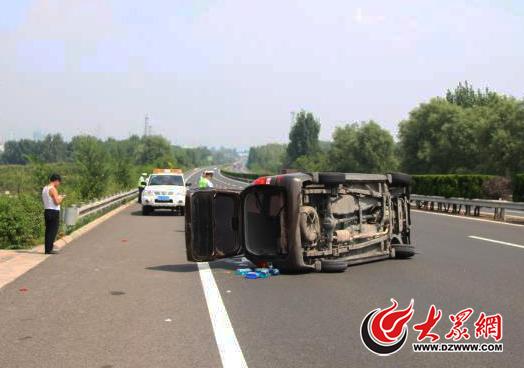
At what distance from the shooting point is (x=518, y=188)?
24.1m

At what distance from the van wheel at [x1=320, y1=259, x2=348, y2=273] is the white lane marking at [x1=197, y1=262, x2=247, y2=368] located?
189 cm

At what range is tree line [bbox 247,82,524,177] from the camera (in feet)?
191

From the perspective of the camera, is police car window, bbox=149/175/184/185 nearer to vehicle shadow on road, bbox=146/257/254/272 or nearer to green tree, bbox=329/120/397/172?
vehicle shadow on road, bbox=146/257/254/272

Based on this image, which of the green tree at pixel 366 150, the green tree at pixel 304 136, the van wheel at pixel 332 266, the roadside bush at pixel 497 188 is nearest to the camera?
the van wheel at pixel 332 266

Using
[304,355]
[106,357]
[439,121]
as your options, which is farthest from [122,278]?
[439,121]

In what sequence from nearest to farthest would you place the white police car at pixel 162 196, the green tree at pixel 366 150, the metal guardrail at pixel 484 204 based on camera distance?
the metal guardrail at pixel 484 204 < the white police car at pixel 162 196 < the green tree at pixel 366 150

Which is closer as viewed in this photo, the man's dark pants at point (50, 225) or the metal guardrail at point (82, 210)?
the man's dark pants at point (50, 225)

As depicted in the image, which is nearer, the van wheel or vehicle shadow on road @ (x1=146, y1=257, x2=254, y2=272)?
the van wheel

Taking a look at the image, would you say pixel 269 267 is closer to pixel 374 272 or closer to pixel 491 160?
pixel 374 272

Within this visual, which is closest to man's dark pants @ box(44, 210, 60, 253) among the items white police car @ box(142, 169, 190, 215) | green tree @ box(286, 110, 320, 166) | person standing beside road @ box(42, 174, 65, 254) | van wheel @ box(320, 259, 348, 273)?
person standing beside road @ box(42, 174, 65, 254)

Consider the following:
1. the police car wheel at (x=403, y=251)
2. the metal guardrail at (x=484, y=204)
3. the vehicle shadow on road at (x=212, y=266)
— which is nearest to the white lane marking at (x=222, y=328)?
the vehicle shadow on road at (x=212, y=266)

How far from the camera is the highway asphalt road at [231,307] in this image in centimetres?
566

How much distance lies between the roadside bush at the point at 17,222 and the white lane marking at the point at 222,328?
616 centimetres

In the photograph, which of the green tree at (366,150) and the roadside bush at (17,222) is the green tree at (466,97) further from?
the roadside bush at (17,222)
